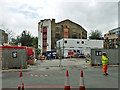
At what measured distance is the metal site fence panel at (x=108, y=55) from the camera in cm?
1566

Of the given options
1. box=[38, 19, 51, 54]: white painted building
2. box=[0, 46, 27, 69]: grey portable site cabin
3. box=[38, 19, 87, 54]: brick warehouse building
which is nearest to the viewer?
box=[0, 46, 27, 69]: grey portable site cabin

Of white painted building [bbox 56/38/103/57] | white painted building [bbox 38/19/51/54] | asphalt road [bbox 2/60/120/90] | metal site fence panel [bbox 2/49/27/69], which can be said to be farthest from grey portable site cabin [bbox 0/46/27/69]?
white painted building [bbox 38/19/51/54]

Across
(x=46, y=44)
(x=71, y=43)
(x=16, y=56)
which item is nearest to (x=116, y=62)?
(x=16, y=56)

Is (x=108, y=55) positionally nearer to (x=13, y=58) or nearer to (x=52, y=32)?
(x=13, y=58)

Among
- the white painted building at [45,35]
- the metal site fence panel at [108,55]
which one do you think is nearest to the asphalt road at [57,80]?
the metal site fence panel at [108,55]

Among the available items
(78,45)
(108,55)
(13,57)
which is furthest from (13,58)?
(78,45)

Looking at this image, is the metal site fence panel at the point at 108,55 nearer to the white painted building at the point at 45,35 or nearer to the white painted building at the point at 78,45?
the white painted building at the point at 78,45

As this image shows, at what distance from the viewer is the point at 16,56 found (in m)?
13.5

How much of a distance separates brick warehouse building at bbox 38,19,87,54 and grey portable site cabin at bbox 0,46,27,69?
36.5 metres

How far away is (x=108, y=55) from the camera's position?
1611 centimetres

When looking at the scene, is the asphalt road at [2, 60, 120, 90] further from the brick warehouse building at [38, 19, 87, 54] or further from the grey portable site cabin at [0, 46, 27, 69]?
the brick warehouse building at [38, 19, 87, 54]

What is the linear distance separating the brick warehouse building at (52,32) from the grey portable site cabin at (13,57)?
36547 millimetres

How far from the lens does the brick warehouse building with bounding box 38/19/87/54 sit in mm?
51938

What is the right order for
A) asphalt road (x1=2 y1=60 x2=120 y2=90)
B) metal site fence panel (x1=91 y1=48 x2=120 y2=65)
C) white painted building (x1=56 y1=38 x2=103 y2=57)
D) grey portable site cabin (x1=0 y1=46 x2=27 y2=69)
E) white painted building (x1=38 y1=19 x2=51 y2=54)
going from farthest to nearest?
white painted building (x1=38 y1=19 x2=51 y2=54) < white painted building (x1=56 y1=38 x2=103 y2=57) < metal site fence panel (x1=91 y1=48 x2=120 y2=65) < grey portable site cabin (x1=0 y1=46 x2=27 y2=69) < asphalt road (x1=2 y1=60 x2=120 y2=90)
